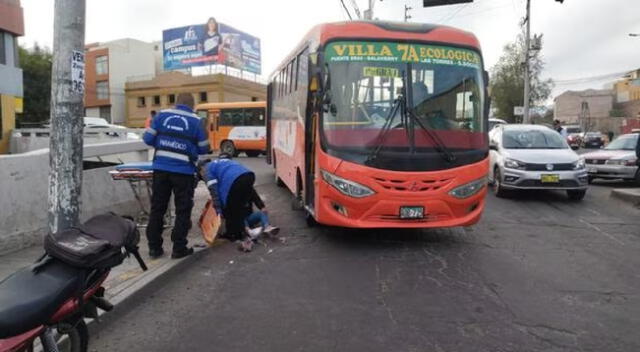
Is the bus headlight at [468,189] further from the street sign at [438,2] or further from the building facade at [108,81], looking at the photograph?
the building facade at [108,81]

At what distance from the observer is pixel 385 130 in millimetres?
7312

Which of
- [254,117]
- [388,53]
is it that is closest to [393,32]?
[388,53]

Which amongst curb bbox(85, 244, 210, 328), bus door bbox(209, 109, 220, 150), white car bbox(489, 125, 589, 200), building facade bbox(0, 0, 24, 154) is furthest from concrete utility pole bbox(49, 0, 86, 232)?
bus door bbox(209, 109, 220, 150)

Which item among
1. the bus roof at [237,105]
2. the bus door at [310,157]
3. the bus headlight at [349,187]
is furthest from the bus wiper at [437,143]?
the bus roof at [237,105]

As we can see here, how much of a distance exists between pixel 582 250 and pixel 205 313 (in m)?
5.15

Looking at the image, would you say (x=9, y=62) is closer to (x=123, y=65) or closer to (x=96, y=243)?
(x=96, y=243)

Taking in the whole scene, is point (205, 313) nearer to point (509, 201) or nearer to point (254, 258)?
point (254, 258)

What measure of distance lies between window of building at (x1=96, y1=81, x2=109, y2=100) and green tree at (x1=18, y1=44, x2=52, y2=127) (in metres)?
12.8

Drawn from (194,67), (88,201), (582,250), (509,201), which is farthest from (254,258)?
(194,67)

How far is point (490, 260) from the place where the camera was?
22.6 ft

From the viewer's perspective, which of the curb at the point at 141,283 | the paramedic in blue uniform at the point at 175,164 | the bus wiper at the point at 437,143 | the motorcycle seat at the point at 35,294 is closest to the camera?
the motorcycle seat at the point at 35,294

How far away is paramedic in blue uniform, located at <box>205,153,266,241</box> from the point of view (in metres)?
7.58

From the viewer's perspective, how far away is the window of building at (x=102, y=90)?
221 feet

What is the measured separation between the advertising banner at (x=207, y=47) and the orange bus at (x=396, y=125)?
166ft
